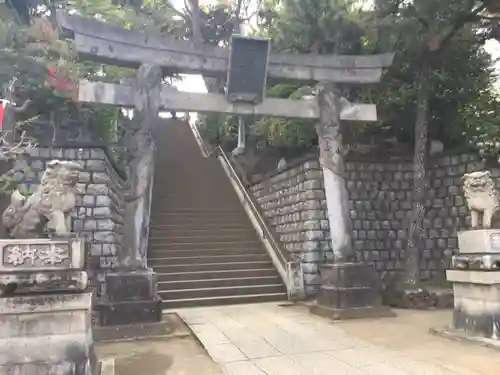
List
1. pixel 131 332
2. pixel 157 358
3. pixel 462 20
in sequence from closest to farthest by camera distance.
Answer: pixel 157 358 → pixel 131 332 → pixel 462 20

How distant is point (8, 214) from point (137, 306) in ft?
9.14

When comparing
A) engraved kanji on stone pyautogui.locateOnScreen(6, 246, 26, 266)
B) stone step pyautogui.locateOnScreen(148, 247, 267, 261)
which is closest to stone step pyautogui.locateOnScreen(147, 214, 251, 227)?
stone step pyautogui.locateOnScreen(148, 247, 267, 261)

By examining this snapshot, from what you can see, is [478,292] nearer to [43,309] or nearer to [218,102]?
[218,102]

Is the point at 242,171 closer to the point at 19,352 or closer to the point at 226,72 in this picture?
the point at 226,72

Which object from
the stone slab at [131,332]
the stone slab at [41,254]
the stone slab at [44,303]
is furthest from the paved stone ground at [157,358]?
the stone slab at [41,254]

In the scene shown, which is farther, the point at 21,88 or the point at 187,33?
the point at 187,33

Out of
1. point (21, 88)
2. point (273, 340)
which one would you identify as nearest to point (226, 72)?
point (21, 88)

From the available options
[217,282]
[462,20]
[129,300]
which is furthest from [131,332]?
[462,20]

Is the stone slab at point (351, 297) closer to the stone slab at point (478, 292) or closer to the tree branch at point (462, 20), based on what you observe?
the stone slab at point (478, 292)

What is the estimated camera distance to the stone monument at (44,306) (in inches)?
167

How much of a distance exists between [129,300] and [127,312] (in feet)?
0.56

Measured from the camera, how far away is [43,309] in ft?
14.1

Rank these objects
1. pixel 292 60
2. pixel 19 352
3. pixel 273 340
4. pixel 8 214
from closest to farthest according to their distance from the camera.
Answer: pixel 19 352, pixel 8 214, pixel 273 340, pixel 292 60

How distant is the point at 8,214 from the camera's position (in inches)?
183
